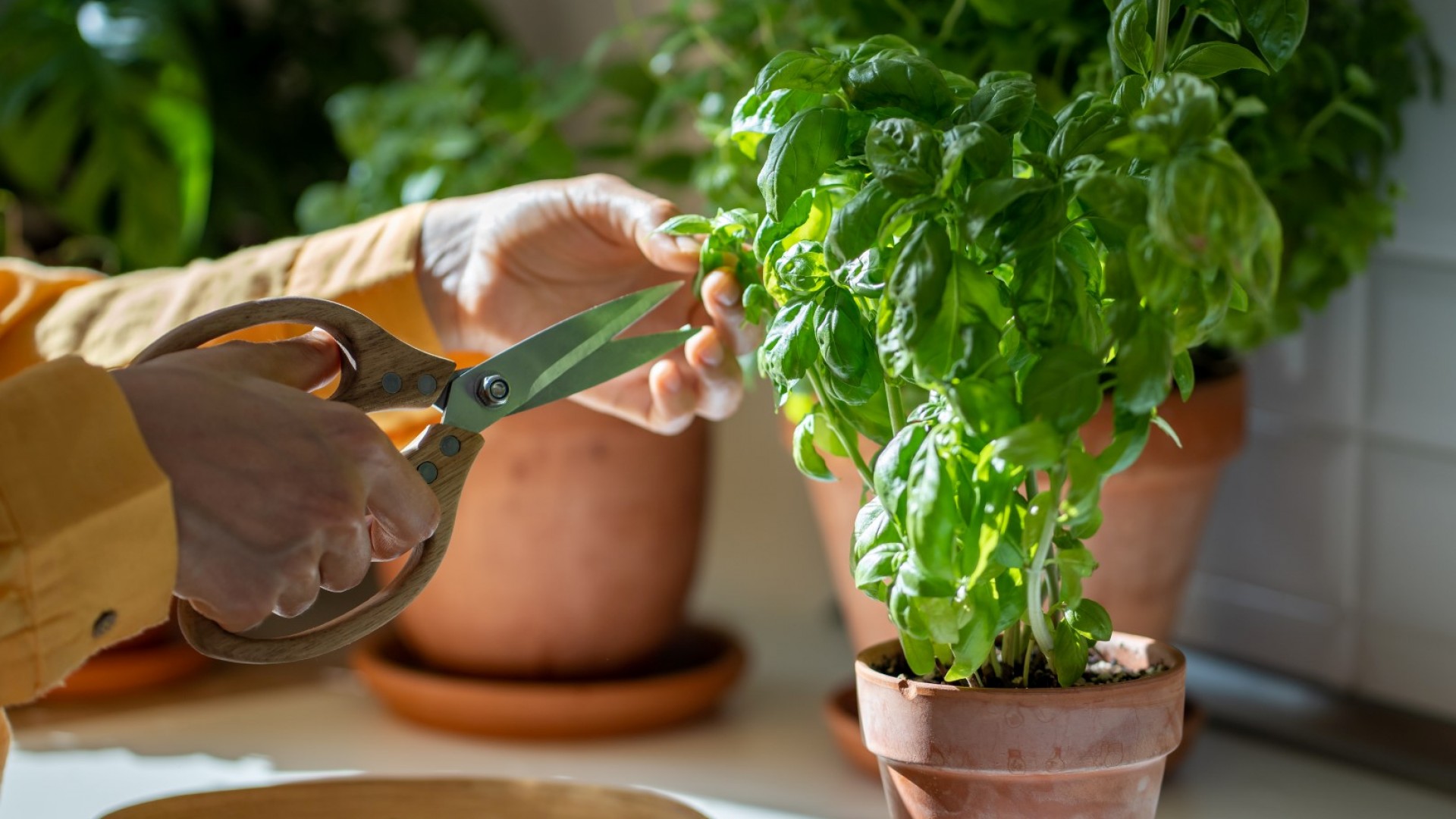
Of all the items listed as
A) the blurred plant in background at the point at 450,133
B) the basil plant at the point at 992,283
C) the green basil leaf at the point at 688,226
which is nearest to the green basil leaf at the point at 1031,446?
the basil plant at the point at 992,283

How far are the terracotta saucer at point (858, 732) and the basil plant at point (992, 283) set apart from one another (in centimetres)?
33

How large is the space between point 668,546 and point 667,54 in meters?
0.38

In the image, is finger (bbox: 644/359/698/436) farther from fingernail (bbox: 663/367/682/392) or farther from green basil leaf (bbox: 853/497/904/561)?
green basil leaf (bbox: 853/497/904/561)

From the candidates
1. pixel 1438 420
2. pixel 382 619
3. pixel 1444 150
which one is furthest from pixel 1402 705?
pixel 382 619

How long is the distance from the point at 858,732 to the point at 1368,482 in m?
0.42

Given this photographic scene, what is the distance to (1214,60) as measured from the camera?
553 millimetres

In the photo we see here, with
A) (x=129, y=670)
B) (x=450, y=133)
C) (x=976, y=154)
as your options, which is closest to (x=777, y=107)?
(x=976, y=154)

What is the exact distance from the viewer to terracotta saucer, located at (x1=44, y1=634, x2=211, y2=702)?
1.13 m

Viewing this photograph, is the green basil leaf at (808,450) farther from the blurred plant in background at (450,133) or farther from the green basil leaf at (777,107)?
the blurred plant in background at (450,133)

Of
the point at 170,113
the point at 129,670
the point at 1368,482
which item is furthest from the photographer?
the point at 170,113

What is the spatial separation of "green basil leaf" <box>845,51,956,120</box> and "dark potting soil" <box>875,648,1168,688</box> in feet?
0.78

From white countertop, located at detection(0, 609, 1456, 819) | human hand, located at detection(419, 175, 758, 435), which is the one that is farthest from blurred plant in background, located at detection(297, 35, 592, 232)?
white countertop, located at detection(0, 609, 1456, 819)

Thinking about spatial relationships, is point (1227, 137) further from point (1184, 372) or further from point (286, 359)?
point (286, 359)

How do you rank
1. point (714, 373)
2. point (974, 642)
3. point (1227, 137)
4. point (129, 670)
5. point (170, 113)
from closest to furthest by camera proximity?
point (974, 642), point (714, 373), point (1227, 137), point (129, 670), point (170, 113)
